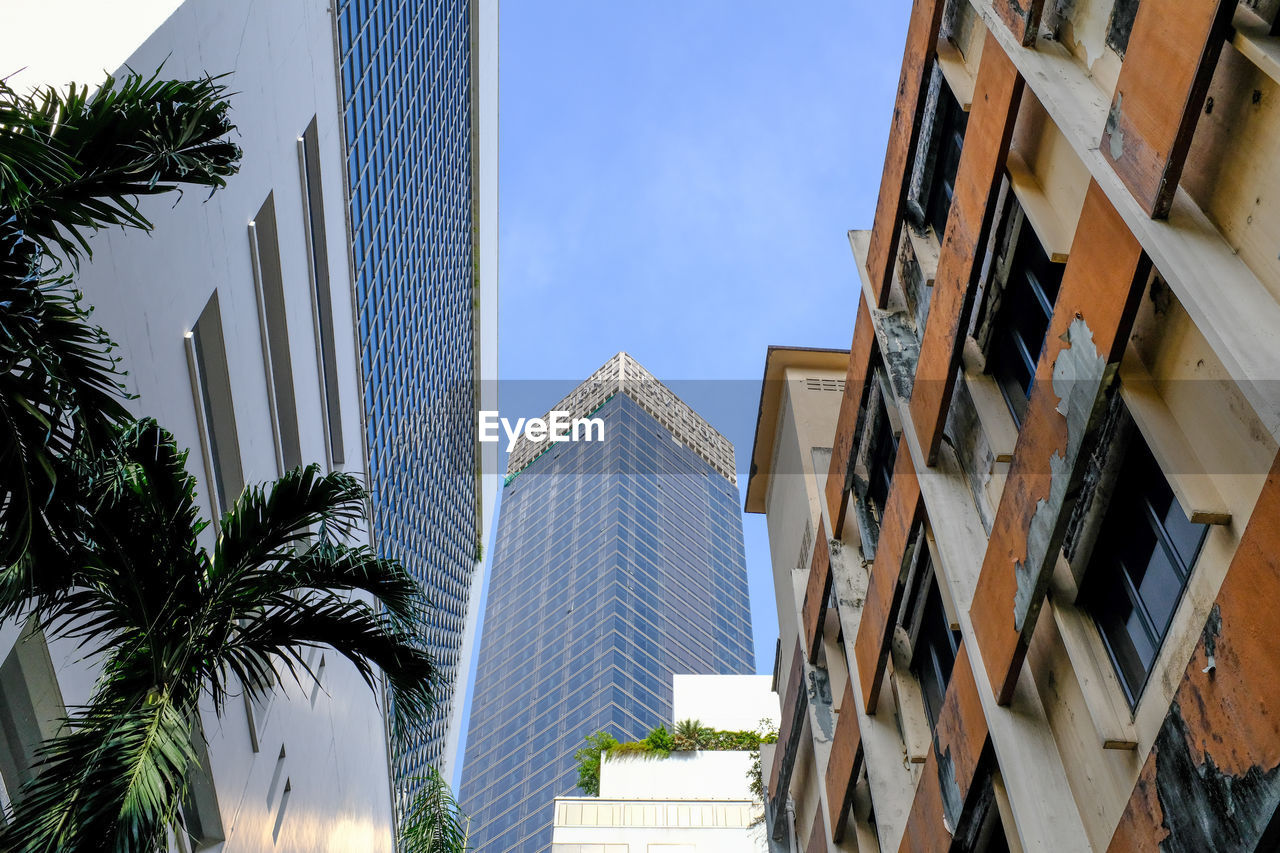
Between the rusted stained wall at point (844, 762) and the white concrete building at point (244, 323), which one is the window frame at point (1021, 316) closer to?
the rusted stained wall at point (844, 762)

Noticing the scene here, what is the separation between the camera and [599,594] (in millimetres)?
101750

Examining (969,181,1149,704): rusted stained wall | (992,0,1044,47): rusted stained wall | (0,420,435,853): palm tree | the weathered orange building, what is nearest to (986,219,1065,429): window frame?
the weathered orange building

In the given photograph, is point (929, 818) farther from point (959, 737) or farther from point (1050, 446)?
point (1050, 446)

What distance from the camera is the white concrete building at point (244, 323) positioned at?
9.69 m

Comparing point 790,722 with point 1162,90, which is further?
point 790,722

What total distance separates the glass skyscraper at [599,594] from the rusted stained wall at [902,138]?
64388 mm

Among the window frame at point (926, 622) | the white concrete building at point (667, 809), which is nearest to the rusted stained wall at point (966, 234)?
the window frame at point (926, 622)

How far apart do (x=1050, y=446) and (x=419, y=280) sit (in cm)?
4033

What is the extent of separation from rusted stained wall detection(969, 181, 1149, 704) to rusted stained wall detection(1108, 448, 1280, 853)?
2.36 metres

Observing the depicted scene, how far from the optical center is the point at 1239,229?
6.91 meters

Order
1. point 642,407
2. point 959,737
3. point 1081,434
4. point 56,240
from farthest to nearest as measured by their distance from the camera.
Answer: point 642,407 → point 959,737 → point 1081,434 → point 56,240

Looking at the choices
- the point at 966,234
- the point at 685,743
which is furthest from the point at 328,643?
the point at 685,743

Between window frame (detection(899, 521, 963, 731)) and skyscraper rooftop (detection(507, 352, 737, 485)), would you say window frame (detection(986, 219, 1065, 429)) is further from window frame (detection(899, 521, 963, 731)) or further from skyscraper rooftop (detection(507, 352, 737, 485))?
skyscraper rooftop (detection(507, 352, 737, 485))

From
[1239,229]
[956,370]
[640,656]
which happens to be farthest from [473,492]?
[1239,229]
